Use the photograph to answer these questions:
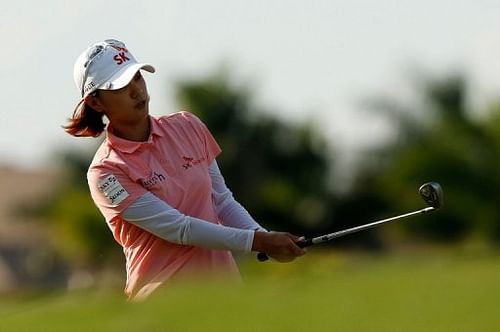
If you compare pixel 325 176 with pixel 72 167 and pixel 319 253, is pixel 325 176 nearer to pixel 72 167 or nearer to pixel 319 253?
pixel 72 167

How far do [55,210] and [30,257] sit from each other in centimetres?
1100

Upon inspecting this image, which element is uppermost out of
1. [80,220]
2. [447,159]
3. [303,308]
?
[303,308]

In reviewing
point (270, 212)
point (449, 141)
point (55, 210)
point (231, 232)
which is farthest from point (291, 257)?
point (55, 210)

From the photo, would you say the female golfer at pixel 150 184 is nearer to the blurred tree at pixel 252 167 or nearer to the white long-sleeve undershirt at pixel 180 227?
the white long-sleeve undershirt at pixel 180 227

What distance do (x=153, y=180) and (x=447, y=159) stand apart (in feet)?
Answer: 123

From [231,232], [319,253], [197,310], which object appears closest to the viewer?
[197,310]

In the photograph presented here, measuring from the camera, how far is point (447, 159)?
4441 centimetres

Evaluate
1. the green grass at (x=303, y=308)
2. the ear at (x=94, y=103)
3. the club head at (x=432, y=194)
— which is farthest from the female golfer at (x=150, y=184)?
the green grass at (x=303, y=308)

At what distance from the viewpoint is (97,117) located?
7.43m

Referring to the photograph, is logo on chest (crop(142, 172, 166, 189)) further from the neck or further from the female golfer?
the neck

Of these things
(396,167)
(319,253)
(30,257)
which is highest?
(319,253)

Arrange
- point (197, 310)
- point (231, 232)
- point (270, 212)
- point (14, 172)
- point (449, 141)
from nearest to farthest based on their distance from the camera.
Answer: point (197, 310)
point (231, 232)
point (449, 141)
point (270, 212)
point (14, 172)

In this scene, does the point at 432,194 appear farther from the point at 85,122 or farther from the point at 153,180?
the point at 85,122

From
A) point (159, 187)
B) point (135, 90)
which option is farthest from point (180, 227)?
point (135, 90)
